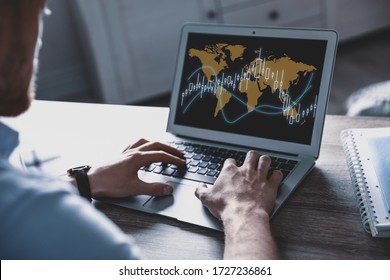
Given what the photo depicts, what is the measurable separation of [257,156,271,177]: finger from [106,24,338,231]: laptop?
4 cm

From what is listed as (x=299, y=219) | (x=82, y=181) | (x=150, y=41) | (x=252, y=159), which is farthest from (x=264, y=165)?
(x=150, y=41)

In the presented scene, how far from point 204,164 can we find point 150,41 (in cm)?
204

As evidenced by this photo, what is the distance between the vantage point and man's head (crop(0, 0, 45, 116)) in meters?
0.56

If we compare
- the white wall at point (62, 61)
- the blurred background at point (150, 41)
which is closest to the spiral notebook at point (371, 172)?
the blurred background at point (150, 41)

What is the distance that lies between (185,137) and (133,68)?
1.84 metres

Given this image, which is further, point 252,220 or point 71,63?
point 71,63

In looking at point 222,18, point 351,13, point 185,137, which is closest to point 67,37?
point 222,18

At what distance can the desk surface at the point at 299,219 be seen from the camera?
28.0 inches

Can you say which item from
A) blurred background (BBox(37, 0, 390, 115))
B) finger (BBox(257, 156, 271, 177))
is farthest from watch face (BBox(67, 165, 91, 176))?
blurred background (BBox(37, 0, 390, 115))

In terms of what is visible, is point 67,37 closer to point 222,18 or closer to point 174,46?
point 174,46

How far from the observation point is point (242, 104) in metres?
1.04

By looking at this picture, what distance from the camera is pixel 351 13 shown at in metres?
3.31

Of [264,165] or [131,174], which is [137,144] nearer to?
[131,174]

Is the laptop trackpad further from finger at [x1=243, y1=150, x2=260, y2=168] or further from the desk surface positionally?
finger at [x1=243, y1=150, x2=260, y2=168]
